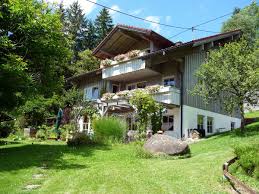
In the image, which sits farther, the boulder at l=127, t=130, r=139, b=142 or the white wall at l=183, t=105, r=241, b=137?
the white wall at l=183, t=105, r=241, b=137

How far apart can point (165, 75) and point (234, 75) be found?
8144 millimetres

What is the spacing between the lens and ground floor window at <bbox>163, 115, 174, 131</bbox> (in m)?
26.0

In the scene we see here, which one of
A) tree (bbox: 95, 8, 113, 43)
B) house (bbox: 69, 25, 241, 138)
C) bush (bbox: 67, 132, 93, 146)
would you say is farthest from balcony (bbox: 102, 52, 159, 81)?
tree (bbox: 95, 8, 113, 43)

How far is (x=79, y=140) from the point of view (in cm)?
1995

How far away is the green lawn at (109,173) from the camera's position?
9320 mm

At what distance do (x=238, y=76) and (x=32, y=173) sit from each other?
13.2 m

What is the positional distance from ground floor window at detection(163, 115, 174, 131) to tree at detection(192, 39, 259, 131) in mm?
4497

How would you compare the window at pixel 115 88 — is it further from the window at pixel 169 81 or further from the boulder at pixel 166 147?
the boulder at pixel 166 147

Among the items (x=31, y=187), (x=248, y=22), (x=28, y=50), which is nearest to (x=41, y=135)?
(x=28, y=50)

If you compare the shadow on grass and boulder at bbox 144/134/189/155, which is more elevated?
boulder at bbox 144/134/189/155

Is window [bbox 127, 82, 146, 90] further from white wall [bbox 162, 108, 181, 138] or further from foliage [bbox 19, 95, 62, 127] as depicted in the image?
foliage [bbox 19, 95, 62, 127]

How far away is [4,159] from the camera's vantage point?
575 inches

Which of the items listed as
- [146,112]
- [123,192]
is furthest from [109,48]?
[123,192]

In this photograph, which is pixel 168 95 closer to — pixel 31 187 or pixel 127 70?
pixel 127 70
